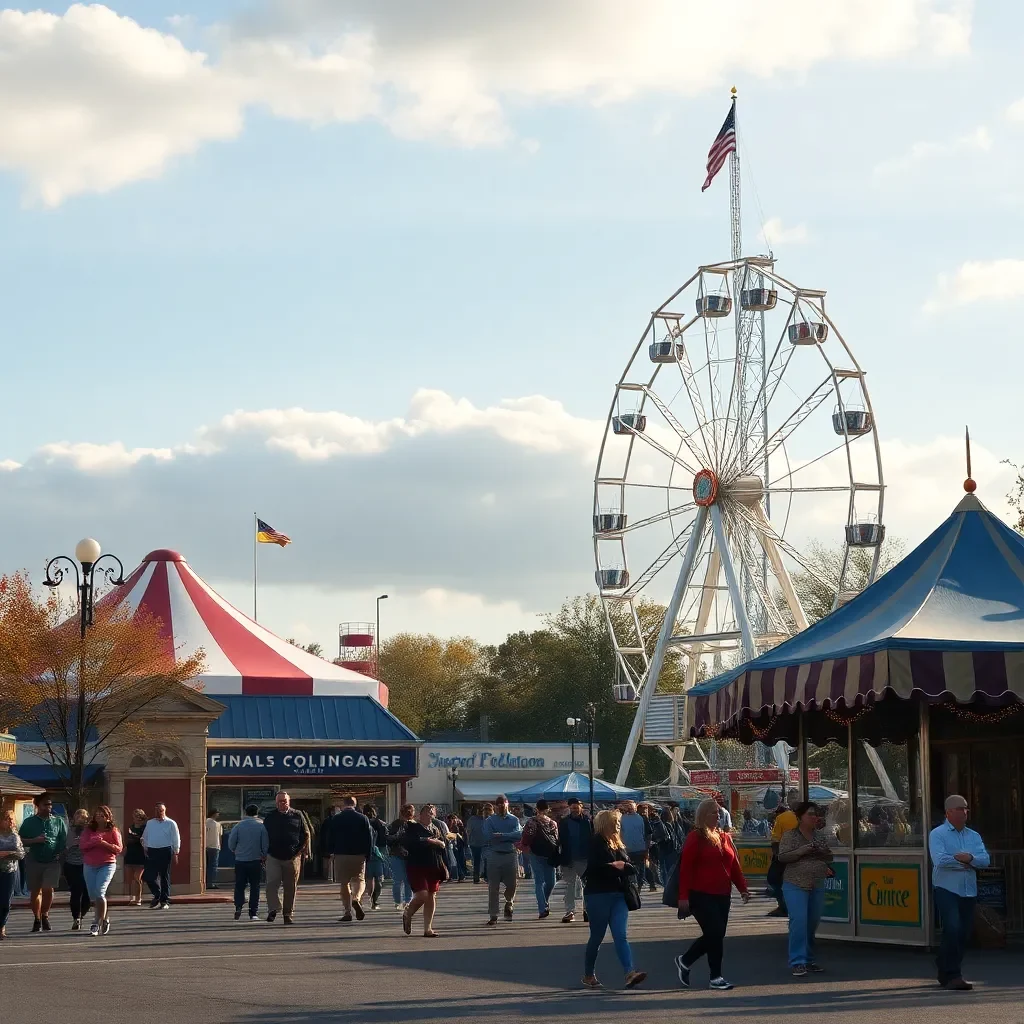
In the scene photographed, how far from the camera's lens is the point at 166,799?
97.3 ft

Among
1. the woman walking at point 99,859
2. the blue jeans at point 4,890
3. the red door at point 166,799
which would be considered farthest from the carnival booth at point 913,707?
the red door at point 166,799

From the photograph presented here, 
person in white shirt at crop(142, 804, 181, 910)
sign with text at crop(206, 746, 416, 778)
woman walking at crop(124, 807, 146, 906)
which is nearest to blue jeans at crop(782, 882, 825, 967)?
person in white shirt at crop(142, 804, 181, 910)

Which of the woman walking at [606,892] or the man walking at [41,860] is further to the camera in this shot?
the man walking at [41,860]

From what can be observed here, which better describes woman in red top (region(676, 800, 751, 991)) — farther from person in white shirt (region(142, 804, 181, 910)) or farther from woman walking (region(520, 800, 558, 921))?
person in white shirt (region(142, 804, 181, 910))

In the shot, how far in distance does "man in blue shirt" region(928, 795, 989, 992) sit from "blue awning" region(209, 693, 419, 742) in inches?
979

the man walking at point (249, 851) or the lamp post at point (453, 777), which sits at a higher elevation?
the lamp post at point (453, 777)

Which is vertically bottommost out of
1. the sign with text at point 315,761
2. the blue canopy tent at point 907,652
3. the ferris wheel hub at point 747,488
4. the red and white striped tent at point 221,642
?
the sign with text at point 315,761

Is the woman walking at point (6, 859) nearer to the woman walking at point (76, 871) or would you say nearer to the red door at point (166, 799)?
the woman walking at point (76, 871)

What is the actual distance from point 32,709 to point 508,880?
42.7ft

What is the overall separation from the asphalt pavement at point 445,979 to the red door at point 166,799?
30.3 ft

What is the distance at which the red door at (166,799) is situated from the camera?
29.6 m

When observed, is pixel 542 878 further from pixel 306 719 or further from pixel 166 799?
pixel 306 719

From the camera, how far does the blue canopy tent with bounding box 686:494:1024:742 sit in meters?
15.8

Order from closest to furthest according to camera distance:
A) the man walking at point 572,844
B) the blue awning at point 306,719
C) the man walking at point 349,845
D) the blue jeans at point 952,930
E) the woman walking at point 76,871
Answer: the blue jeans at point 952,930
the woman walking at point 76,871
the man walking at point 572,844
the man walking at point 349,845
the blue awning at point 306,719
